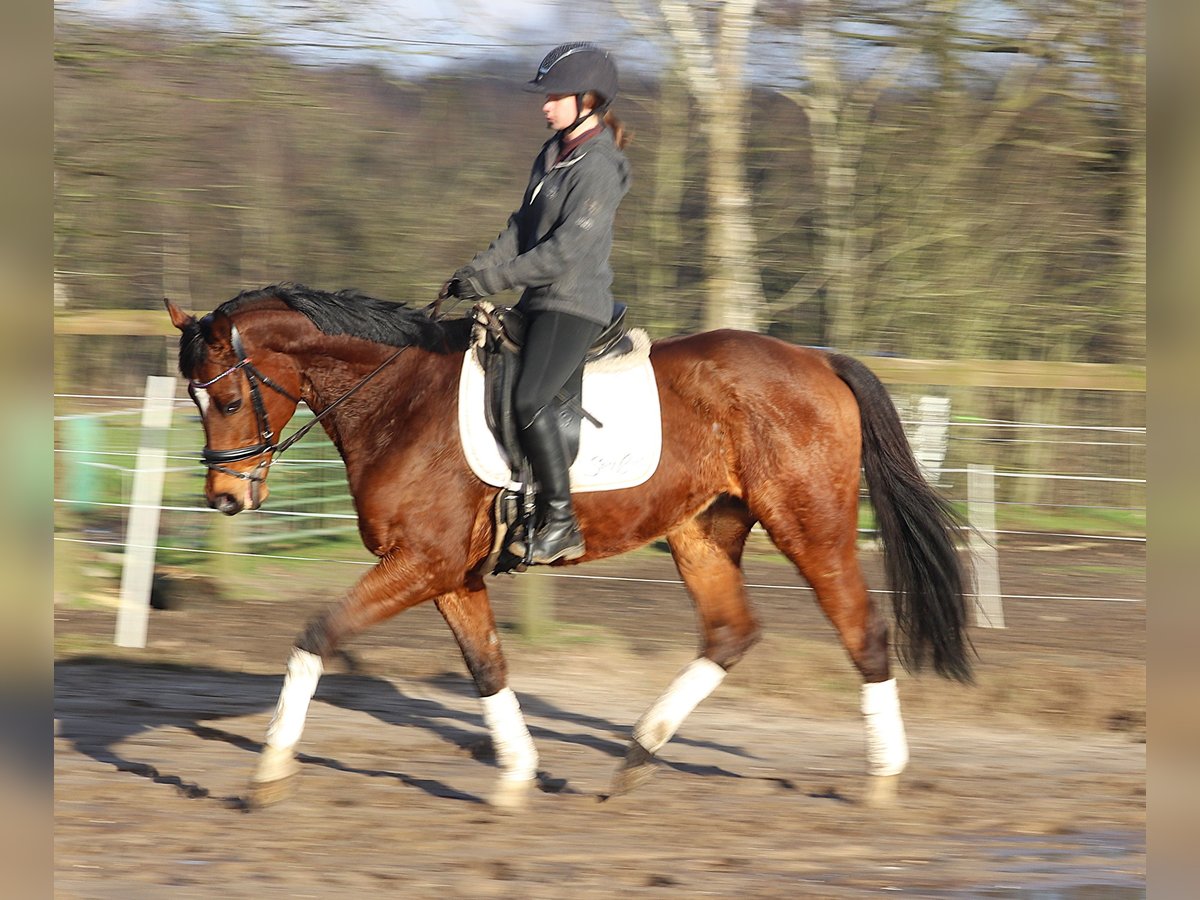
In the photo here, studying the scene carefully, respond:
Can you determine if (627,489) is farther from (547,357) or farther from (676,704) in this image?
(676,704)

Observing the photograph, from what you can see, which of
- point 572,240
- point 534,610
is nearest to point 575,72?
point 572,240

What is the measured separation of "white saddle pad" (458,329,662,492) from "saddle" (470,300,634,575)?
0.09ft

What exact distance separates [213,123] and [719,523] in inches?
226

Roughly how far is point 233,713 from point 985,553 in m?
4.92

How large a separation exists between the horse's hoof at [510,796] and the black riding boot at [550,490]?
0.83m

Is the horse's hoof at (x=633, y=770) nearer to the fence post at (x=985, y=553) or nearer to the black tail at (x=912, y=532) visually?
the black tail at (x=912, y=532)

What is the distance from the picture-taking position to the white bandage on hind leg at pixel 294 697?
4.07 m

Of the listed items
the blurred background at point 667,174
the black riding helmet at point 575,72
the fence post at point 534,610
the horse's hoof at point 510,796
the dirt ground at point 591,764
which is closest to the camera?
the dirt ground at point 591,764

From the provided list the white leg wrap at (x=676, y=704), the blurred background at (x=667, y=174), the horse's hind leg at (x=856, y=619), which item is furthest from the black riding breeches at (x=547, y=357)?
the blurred background at (x=667, y=174)

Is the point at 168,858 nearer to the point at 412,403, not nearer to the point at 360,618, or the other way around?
the point at 360,618

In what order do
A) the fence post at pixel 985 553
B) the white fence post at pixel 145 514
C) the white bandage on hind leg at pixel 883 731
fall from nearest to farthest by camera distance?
the white bandage on hind leg at pixel 883 731 < the white fence post at pixel 145 514 < the fence post at pixel 985 553

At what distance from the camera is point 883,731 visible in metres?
4.47

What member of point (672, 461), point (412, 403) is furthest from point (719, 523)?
point (412, 403)
